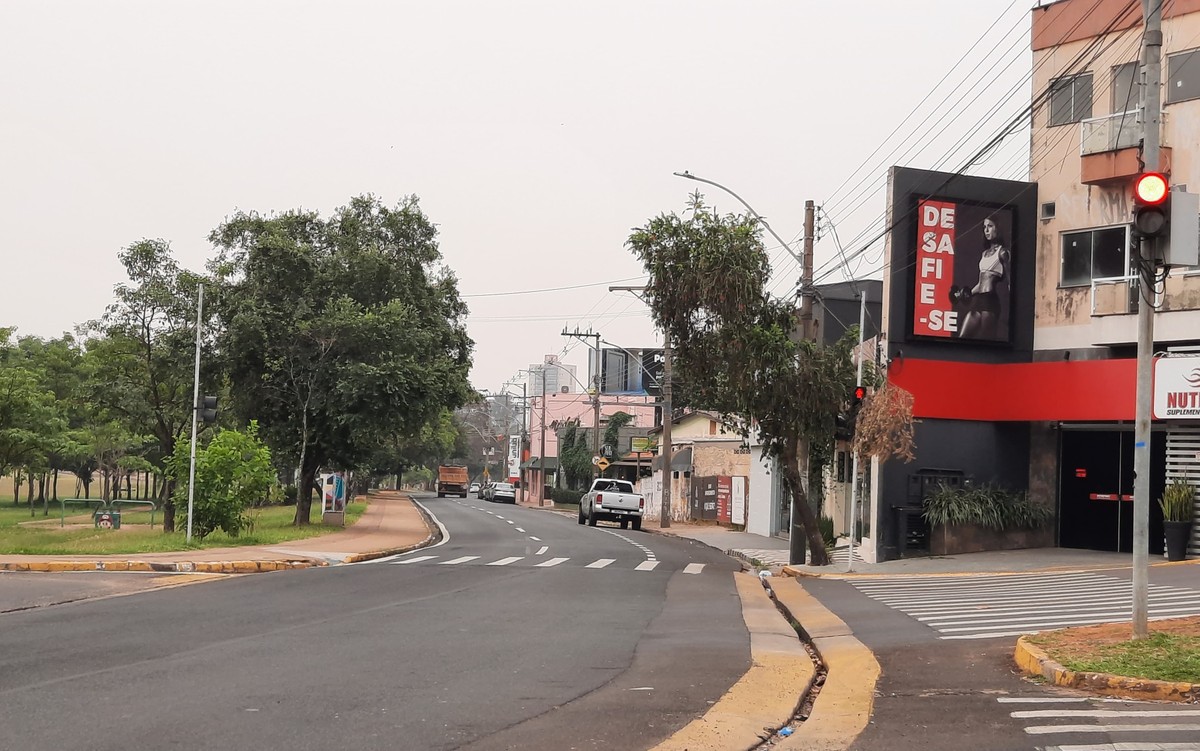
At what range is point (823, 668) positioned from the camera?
11.4 m

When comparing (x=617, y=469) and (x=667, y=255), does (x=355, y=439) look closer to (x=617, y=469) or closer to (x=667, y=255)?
(x=667, y=255)

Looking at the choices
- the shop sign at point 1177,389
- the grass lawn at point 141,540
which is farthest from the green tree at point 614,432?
the shop sign at point 1177,389

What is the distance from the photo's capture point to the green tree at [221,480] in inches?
1022

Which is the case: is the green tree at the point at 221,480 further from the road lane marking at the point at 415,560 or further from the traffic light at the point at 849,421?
the traffic light at the point at 849,421

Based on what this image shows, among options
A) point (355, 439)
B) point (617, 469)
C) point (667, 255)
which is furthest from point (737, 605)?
point (617, 469)

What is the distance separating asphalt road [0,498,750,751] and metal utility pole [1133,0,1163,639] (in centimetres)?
374

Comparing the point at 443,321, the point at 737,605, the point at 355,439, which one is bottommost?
the point at 737,605

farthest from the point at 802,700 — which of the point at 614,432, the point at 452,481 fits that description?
the point at 452,481

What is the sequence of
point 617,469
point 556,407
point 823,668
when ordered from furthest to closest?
point 556,407
point 617,469
point 823,668

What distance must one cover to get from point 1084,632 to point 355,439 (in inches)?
1008

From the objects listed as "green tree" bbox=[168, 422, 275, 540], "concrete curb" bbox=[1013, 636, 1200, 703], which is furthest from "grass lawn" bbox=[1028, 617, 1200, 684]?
"green tree" bbox=[168, 422, 275, 540]

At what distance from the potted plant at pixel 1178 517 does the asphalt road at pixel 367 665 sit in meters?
9.78

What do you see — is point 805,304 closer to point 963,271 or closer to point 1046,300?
point 963,271

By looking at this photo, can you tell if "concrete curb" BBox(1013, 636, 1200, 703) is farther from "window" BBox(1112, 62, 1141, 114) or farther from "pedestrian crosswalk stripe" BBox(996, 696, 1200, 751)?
"window" BBox(1112, 62, 1141, 114)
